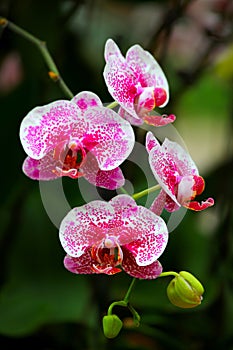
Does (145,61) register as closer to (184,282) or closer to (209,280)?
(184,282)

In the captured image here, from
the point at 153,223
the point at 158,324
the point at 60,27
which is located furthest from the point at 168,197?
the point at 60,27

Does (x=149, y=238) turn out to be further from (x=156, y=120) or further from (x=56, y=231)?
(x=56, y=231)

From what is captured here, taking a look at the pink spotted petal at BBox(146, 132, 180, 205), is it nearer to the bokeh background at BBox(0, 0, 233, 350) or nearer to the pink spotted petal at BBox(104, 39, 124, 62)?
the pink spotted petal at BBox(104, 39, 124, 62)

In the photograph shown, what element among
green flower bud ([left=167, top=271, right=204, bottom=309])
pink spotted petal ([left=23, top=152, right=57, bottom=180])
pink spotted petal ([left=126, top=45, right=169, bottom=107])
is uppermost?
pink spotted petal ([left=126, top=45, right=169, bottom=107])

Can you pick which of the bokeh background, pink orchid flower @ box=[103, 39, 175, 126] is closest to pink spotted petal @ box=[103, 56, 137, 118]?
pink orchid flower @ box=[103, 39, 175, 126]

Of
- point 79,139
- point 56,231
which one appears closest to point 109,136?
point 79,139

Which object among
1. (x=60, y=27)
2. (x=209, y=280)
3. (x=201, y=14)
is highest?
(x=60, y=27)
